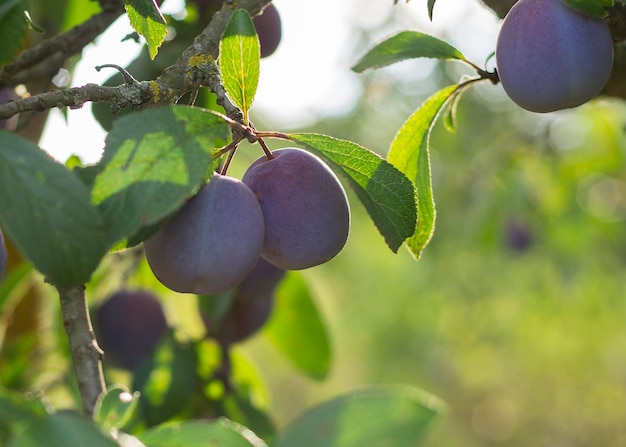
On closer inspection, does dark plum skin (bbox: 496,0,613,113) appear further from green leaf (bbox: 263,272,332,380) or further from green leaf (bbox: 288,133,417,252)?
green leaf (bbox: 263,272,332,380)

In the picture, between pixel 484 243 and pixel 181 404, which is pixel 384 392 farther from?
pixel 484 243

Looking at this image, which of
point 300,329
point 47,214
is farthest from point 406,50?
point 300,329

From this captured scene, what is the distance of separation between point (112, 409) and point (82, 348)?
1.3 inches

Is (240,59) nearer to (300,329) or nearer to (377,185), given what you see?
(377,185)

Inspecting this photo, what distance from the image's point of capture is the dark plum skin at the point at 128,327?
2.81 ft

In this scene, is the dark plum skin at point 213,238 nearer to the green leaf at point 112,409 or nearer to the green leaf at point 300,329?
the green leaf at point 112,409

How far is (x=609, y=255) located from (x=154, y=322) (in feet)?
5.39

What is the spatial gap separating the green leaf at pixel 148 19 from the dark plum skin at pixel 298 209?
93mm

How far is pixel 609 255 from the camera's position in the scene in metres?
2.19

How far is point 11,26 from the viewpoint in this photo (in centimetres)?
51

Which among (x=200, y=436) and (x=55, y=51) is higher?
(x=55, y=51)

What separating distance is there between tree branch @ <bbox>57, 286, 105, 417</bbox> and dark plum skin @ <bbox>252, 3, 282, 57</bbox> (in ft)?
1.06

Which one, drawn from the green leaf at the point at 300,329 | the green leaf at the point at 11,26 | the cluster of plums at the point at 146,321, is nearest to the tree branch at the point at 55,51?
the green leaf at the point at 11,26

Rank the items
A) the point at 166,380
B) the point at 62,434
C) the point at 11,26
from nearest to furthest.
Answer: the point at 62,434
the point at 11,26
the point at 166,380
